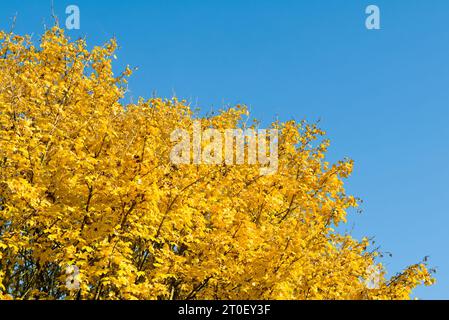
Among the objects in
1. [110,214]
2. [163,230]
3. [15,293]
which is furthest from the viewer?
[15,293]

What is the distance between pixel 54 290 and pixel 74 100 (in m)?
6.20

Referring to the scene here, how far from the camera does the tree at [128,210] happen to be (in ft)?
41.7

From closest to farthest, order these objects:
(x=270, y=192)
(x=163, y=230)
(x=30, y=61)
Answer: (x=163, y=230) → (x=270, y=192) → (x=30, y=61)

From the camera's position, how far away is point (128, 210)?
1270 centimetres

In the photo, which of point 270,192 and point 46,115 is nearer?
point 46,115

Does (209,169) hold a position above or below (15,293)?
above

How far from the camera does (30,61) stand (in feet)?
63.9

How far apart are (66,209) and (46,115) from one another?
455cm

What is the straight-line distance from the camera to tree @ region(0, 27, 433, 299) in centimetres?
1270
